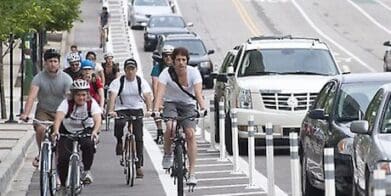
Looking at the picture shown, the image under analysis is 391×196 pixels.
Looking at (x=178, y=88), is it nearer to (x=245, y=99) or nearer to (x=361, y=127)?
(x=361, y=127)

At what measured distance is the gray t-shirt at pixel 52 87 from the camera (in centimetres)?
1586

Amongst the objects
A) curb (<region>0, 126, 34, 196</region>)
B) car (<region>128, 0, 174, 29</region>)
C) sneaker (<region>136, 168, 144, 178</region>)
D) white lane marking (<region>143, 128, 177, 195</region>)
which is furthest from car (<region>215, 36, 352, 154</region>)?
car (<region>128, 0, 174, 29</region>)

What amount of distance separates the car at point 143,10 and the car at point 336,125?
39966mm

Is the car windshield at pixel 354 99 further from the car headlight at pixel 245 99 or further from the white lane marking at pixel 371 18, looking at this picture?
the white lane marking at pixel 371 18

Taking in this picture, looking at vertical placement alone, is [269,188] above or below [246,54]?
below

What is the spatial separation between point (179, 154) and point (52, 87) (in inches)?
75.6

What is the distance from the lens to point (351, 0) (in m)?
66.1

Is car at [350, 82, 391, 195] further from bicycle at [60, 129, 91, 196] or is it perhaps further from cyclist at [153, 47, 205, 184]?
cyclist at [153, 47, 205, 184]

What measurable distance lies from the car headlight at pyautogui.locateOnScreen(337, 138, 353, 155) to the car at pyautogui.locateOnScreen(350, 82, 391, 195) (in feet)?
1.00

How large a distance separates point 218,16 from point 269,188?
45455 millimetres

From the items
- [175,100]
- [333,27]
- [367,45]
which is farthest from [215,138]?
[333,27]

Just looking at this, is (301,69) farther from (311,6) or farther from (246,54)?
(311,6)

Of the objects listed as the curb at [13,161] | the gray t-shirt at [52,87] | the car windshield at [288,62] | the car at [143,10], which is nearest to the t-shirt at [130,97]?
the curb at [13,161]

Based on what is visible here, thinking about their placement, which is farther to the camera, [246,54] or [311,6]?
[311,6]
